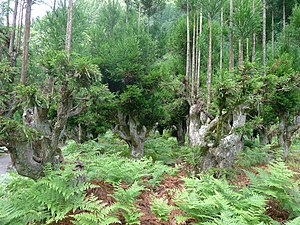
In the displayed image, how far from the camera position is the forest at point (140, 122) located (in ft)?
12.7

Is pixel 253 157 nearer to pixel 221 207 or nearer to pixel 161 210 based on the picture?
pixel 221 207

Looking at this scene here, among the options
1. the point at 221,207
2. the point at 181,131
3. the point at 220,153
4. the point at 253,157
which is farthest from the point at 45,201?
the point at 181,131

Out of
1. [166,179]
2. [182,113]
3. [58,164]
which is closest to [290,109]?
[182,113]

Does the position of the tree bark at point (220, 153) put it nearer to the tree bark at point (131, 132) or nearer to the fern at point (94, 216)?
the tree bark at point (131, 132)

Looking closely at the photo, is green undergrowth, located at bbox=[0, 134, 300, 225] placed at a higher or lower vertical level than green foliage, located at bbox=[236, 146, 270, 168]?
higher

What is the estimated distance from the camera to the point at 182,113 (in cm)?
1348

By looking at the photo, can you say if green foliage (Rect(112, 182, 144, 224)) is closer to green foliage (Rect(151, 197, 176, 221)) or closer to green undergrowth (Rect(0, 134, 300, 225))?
green undergrowth (Rect(0, 134, 300, 225))

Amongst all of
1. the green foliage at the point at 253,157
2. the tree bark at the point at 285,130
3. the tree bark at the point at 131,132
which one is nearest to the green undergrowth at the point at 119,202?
the tree bark at the point at 131,132

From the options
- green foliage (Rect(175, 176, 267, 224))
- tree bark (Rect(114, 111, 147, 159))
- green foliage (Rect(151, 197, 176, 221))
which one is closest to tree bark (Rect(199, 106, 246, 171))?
green foliage (Rect(175, 176, 267, 224))

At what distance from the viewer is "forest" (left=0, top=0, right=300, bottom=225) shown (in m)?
3.88

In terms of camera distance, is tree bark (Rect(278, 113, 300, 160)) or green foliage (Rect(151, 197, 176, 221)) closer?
green foliage (Rect(151, 197, 176, 221))

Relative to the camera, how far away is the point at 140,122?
10.1m

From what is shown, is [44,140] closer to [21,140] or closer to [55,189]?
[21,140]

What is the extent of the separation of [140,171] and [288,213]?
283 cm
